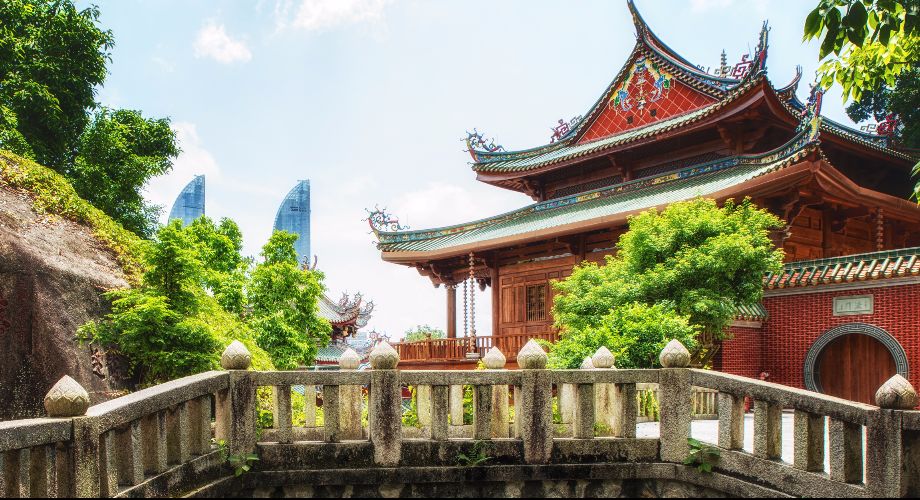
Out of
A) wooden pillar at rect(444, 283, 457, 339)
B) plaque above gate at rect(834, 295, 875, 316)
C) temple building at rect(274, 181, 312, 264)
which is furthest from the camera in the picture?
temple building at rect(274, 181, 312, 264)

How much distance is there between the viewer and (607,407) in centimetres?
750

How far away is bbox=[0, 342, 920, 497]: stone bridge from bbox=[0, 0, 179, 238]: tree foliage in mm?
17785

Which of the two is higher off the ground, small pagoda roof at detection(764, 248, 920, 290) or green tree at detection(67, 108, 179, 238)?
green tree at detection(67, 108, 179, 238)

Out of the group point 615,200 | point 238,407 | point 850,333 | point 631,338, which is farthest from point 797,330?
point 238,407

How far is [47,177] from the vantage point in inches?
426

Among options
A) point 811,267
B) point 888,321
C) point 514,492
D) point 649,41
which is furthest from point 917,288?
point 649,41

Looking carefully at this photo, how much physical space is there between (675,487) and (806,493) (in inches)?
54.4

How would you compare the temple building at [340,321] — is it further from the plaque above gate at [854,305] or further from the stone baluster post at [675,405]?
the stone baluster post at [675,405]

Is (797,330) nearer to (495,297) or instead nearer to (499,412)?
(495,297)

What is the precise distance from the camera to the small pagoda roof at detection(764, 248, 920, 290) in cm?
1298

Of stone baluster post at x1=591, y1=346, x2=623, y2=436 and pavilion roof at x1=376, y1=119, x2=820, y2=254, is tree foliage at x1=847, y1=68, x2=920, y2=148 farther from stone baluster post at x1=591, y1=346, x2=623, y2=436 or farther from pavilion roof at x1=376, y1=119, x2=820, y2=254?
stone baluster post at x1=591, y1=346, x2=623, y2=436

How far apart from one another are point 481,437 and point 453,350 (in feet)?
43.2

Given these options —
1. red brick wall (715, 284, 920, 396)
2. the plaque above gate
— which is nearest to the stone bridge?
red brick wall (715, 284, 920, 396)

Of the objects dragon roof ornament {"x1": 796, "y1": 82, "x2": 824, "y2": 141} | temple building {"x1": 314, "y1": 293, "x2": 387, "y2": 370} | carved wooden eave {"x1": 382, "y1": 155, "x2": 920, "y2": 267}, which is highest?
dragon roof ornament {"x1": 796, "y1": 82, "x2": 824, "y2": 141}
